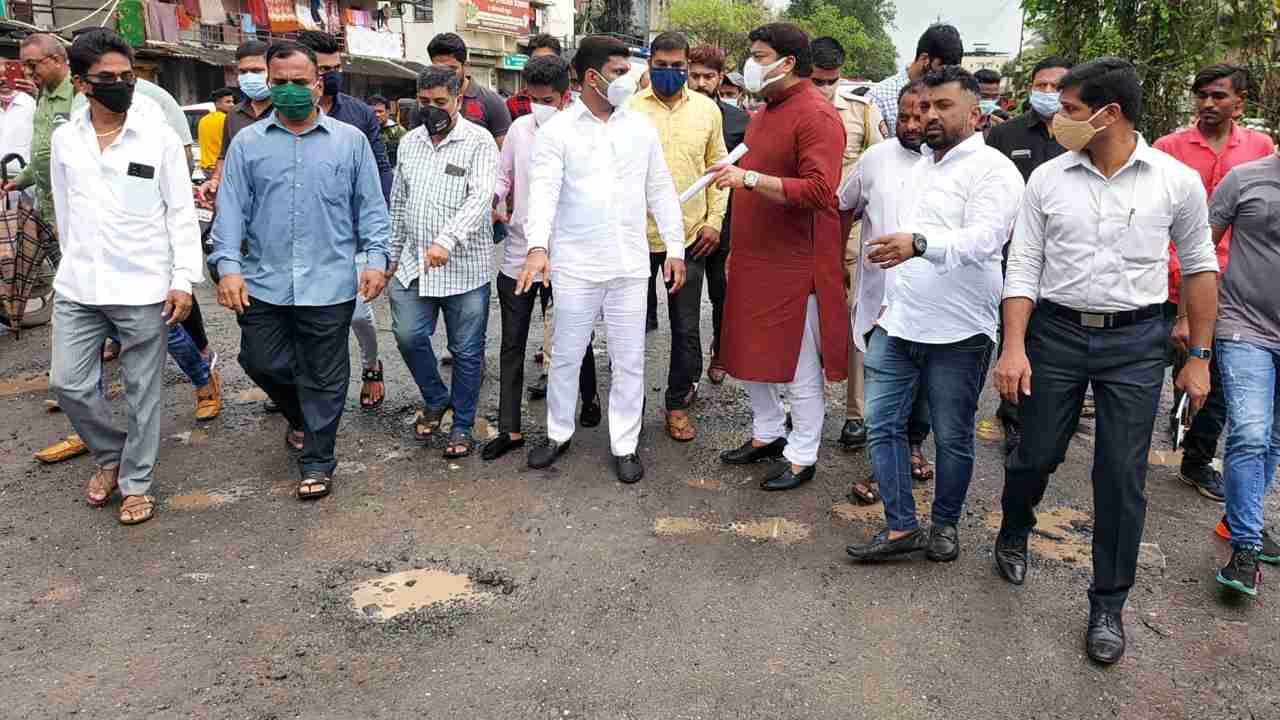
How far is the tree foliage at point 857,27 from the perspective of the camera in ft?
225

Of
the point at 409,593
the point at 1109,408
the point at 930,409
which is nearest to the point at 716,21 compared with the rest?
the point at 930,409

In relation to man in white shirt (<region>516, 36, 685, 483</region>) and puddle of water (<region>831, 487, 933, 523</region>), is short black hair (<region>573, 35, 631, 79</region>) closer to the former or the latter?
man in white shirt (<region>516, 36, 685, 483</region>)

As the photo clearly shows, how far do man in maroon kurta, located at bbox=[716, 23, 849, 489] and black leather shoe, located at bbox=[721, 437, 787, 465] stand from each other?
0.16 metres

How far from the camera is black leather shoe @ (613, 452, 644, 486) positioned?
14.7ft

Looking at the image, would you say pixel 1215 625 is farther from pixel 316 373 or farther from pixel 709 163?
pixel 316 373

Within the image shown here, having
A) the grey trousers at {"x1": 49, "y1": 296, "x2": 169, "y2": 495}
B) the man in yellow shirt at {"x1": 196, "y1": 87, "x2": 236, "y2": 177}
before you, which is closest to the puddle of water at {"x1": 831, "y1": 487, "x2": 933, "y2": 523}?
the grey trousers at {"x1": 49, "y1": 296, "x2": 169, "y2": 495}

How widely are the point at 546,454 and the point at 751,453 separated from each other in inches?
41.3

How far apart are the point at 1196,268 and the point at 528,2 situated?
4618cm

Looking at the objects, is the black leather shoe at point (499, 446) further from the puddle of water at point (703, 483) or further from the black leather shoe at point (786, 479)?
the black leather shoe at point (786, 479)

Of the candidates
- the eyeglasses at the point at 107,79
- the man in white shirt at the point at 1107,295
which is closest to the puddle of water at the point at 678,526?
the man in white shirt at the point at 1107,295

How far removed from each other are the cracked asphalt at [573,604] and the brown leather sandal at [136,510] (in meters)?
0.07

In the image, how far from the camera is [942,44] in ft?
15.7

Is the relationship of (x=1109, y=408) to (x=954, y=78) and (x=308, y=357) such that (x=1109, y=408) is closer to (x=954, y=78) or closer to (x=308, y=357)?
(x=954, y=78)

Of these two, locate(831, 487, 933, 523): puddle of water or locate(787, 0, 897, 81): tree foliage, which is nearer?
locate(831, 487, 933, 523): puddle of water
